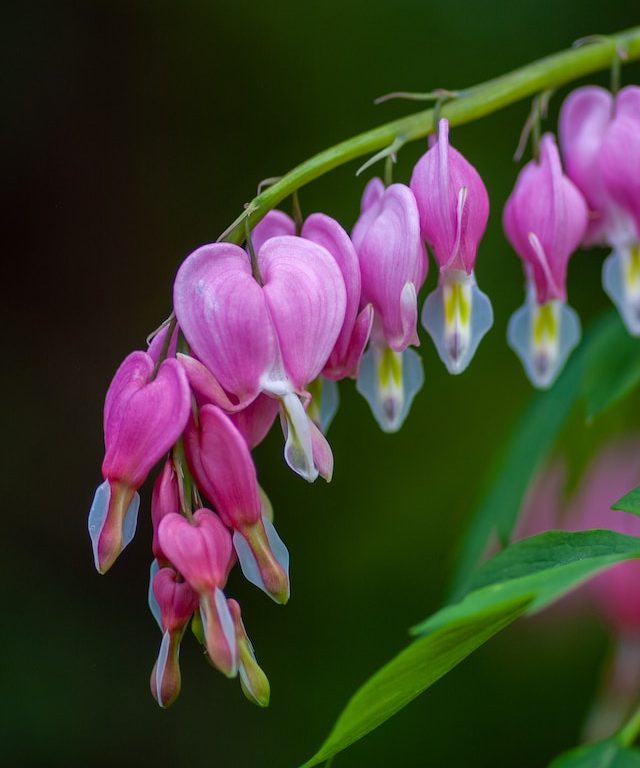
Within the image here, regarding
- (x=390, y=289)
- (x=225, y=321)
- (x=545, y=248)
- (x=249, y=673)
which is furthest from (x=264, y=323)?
(x=545, y=248)

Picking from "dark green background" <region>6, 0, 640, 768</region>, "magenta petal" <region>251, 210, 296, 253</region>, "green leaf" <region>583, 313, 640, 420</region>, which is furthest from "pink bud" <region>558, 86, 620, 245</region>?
"dark green background" <region>6, 0, 640, 768</region>

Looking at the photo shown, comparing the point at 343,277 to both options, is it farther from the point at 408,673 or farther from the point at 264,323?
the point at 408,673

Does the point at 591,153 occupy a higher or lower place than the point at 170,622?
higher

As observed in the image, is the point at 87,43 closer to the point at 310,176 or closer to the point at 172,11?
the point at 172,11

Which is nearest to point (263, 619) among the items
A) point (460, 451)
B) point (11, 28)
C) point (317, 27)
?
point (460, 451)

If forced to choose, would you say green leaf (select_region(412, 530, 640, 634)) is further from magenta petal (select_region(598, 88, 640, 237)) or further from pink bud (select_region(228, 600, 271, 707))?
magenta petal (select_region(598, 88, 640, 237))

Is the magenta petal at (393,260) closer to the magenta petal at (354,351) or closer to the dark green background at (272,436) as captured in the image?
the magenta petal at (354,351)

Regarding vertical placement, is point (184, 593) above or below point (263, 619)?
above

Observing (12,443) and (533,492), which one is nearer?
(533,492)
